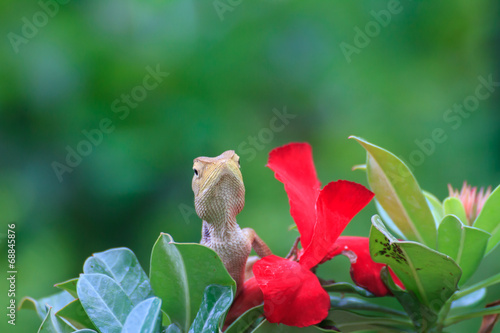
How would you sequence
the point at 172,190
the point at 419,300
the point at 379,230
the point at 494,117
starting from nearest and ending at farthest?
the point at 379,230
the point at 419,300
the point at 172,190
the point at 494,117

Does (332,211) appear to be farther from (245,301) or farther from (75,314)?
(75,314)

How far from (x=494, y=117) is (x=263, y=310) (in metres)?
2.08

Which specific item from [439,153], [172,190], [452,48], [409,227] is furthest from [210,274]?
[452,48]

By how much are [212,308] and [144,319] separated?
76mm

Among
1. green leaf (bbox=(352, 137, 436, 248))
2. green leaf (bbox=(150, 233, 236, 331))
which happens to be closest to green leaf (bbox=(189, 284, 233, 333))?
green leaf (bbox=(150, 233, 236, 331))

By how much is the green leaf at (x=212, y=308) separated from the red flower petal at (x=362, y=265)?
15cm

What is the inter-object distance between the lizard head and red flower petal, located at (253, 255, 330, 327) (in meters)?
0.10

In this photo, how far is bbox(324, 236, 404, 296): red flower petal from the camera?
0.60 metres

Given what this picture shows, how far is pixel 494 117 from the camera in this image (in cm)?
226

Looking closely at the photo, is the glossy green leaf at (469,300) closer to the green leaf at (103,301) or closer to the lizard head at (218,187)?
the lizard head at (218,187)

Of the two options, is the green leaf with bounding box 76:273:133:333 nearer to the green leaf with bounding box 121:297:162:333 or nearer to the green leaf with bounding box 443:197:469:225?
the green leaf with bounding box 121:297:162:333

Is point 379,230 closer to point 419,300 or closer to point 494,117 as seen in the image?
point 419,300

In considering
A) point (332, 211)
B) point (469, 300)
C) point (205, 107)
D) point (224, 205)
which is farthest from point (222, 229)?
point (205, 107)

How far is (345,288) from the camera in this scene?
590 millimetres
